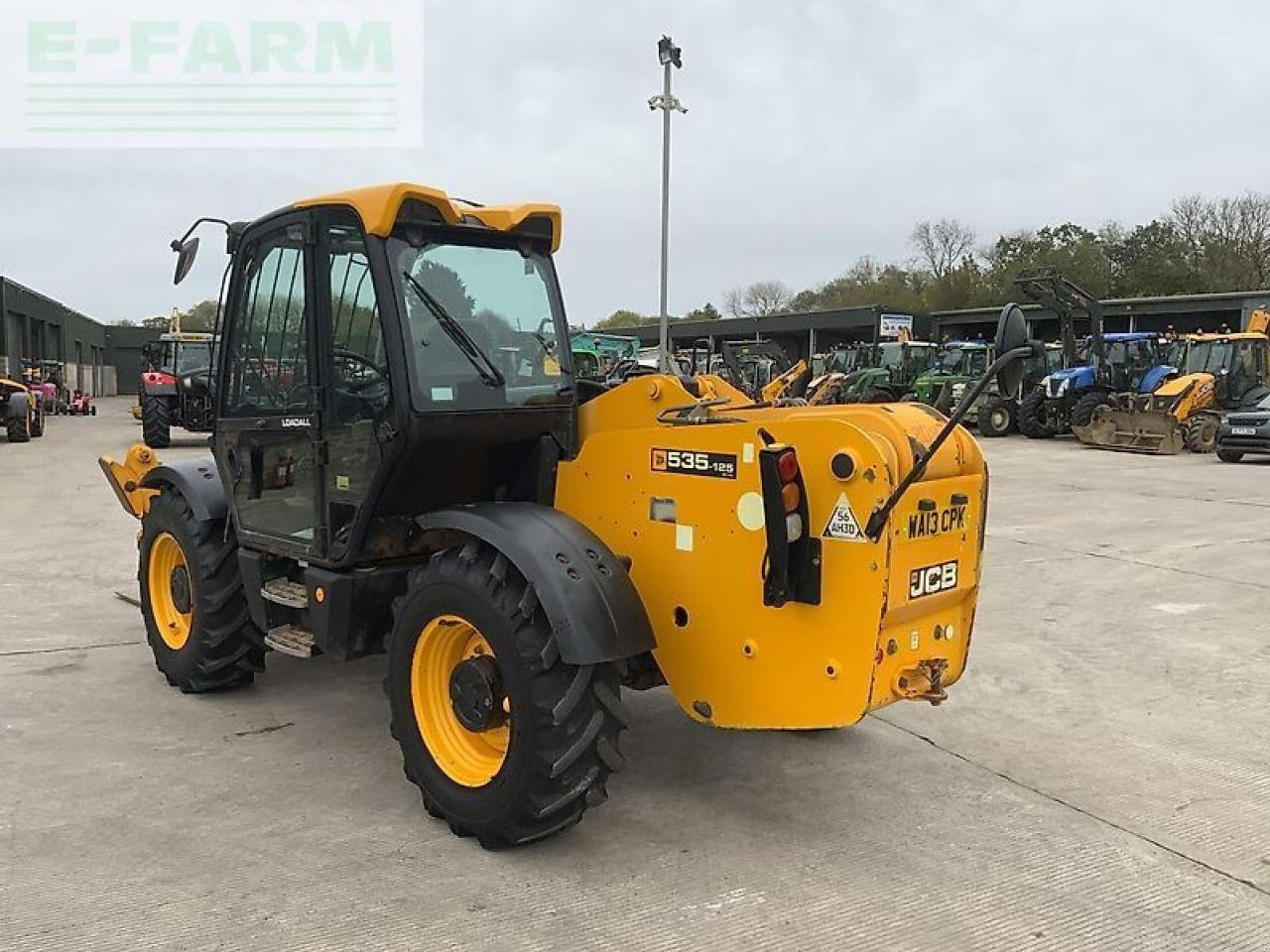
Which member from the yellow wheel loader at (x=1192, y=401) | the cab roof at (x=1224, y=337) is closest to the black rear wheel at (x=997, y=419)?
the yellow wheel loader at (x=1192, y=401)

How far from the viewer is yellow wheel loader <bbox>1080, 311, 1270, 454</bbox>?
2109cm

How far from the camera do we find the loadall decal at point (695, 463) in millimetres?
3568

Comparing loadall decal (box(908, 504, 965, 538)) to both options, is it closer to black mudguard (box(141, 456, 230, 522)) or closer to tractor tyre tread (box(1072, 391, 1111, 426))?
black mudguard (box(141, 456, 230, 522))

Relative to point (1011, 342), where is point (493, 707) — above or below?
below

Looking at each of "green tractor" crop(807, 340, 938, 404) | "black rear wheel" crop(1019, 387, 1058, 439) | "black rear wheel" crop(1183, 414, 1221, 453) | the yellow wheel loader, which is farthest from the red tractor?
"black rear wheel" crop(1183, 414, 1221, 453)

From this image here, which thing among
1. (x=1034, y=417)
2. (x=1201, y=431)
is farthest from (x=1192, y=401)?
(x=1034, y=417)

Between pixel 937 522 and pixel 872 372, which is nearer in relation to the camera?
pixel 937 522

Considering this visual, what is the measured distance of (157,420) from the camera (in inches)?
786

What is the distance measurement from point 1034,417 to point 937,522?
23177 mm

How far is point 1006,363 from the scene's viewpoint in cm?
304

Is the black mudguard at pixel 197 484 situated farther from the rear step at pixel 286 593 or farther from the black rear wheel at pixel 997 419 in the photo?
the black rear wheel at pixel 997 419

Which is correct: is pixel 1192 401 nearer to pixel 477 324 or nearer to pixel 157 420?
pixel 157 420

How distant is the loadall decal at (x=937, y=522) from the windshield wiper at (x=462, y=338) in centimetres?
168

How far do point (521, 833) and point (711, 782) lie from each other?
1.01 m
